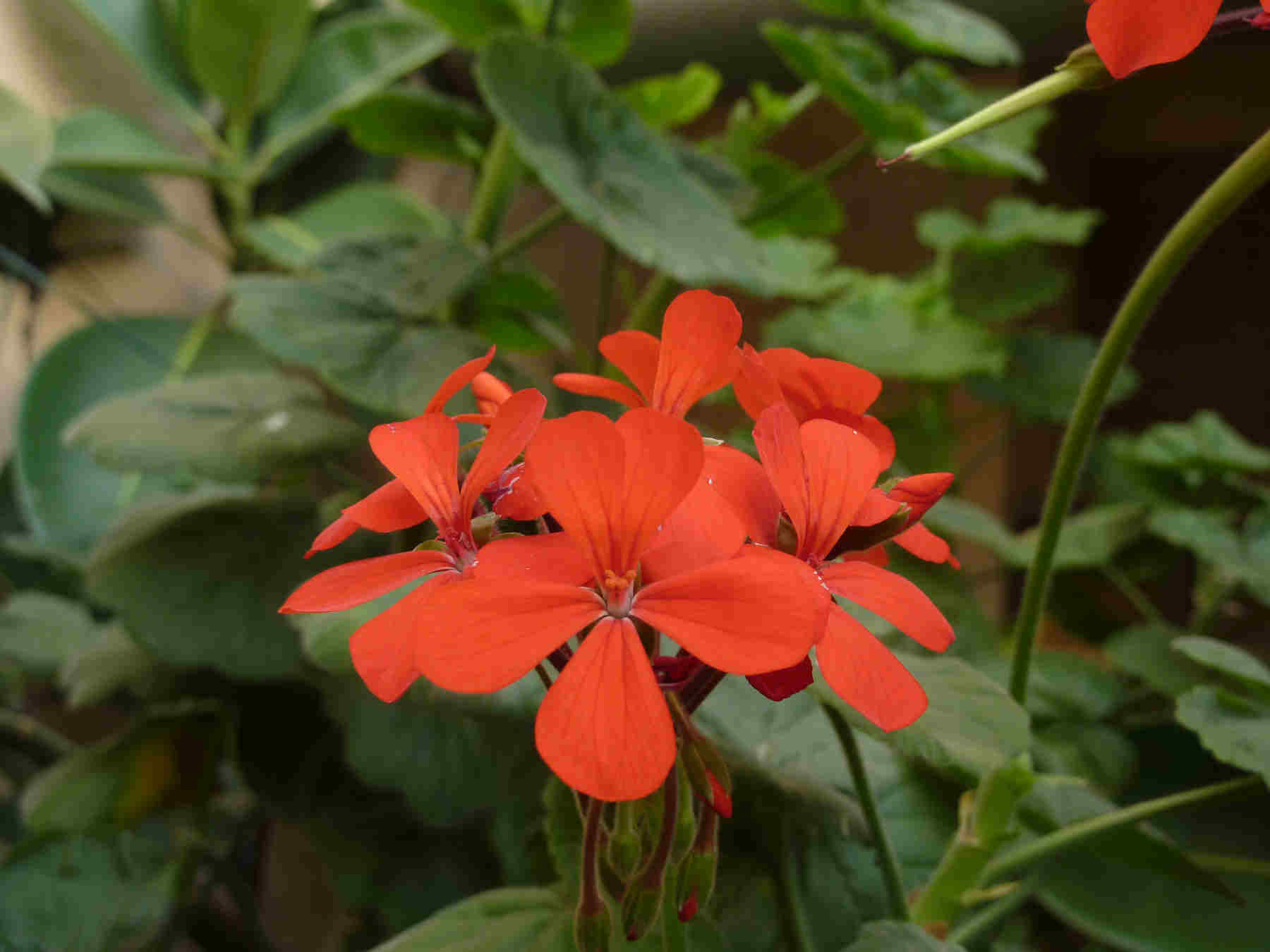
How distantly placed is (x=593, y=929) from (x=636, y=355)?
155 millimetres

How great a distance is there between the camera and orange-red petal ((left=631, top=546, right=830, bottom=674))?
173mm

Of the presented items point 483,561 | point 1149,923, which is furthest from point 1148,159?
point 483,561

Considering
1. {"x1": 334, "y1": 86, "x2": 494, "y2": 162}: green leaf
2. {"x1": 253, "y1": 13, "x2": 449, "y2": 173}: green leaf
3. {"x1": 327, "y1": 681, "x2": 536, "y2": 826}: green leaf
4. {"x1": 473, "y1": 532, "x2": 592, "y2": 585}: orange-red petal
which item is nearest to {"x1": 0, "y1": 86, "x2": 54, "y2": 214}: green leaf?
{"x1": 334, "y1": 86, "x2": 494, "y2": 162}: green leaf

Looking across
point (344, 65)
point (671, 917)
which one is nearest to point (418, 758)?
point (671, 917)

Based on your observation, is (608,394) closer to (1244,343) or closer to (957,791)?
(957,791)

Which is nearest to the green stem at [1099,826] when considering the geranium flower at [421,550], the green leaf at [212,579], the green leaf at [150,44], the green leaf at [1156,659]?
the geranium flower at [421,550]

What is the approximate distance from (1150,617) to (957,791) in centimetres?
60

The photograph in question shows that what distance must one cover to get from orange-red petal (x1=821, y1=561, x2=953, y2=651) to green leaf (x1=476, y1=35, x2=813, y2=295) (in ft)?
1.38

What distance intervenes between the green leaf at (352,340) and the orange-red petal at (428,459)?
0.36 metres

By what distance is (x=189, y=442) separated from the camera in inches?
25.2

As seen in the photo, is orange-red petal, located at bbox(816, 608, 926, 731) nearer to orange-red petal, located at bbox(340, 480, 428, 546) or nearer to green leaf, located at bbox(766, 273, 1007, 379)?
orange-red petal, located at bbox(340, 480, 428, 546)

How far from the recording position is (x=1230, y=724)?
1.19 ft

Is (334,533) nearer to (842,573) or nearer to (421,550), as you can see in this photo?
(421,550)

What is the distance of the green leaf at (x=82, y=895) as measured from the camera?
68 centimetres
